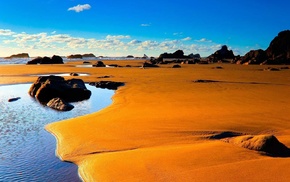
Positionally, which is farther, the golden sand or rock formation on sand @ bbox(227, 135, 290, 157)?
rock formation on sand @ bbox(227, 135, 290, 157)

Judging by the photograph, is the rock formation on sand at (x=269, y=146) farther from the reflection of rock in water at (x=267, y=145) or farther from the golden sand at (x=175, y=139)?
the golden sand at (x=175, y=139)

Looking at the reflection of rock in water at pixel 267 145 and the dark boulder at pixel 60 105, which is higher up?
the reflection of rock in water at pixel 267 145

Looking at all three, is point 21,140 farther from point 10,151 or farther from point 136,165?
point 136,165

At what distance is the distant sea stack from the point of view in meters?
55.4

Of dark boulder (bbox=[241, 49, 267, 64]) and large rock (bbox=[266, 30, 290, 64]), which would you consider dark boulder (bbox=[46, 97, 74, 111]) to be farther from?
large rock (bbox=[266, 30, 290, 64])

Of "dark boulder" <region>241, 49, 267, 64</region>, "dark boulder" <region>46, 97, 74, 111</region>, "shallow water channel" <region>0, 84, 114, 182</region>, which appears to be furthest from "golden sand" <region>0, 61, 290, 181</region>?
"dark boulder" <region>241, 49, 267, 64</region>

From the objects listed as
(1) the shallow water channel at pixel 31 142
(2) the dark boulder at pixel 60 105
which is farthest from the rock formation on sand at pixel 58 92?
(2) the dark boulder at pixel 60 105

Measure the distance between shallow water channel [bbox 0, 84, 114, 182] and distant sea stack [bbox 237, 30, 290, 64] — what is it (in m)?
46.3

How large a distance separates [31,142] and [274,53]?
2521 inches

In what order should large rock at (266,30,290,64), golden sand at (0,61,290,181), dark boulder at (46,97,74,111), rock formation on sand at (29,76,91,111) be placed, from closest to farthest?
1. golden sand at (0,61,290,181)
2. dark boulder at (46,97,74,111)
3. rock formation on sand at (29,76,91,111)
4. large rock at (266,30,290,64)

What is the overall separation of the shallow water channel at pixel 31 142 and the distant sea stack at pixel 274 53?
4632 centimetres

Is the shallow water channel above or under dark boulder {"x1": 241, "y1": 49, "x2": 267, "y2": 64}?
under

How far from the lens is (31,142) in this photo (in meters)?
9.14

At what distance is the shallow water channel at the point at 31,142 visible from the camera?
22.4ft
